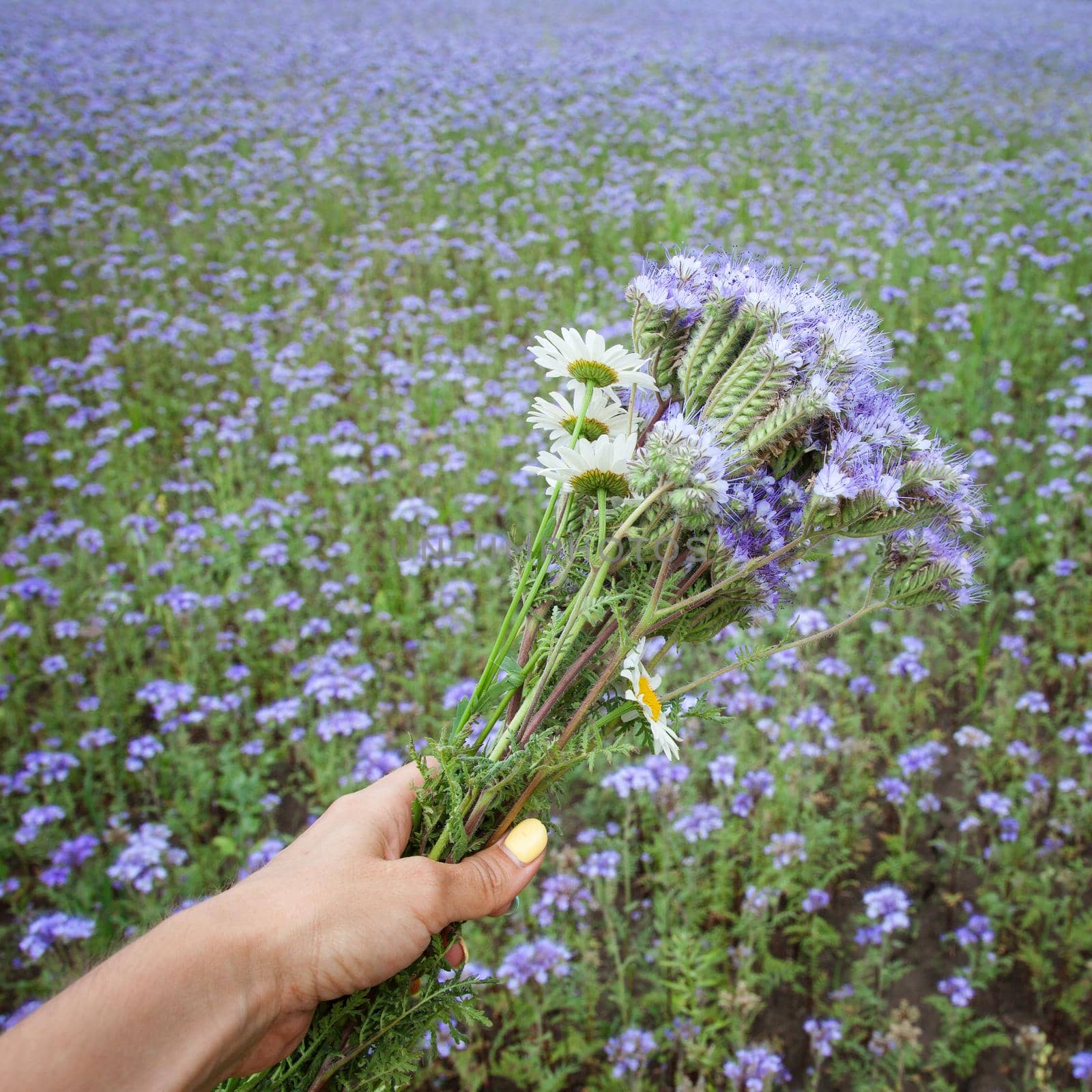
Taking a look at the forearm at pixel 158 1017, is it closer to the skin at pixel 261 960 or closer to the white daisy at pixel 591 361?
the skin at pixel 261 960

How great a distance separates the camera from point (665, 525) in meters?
1.14

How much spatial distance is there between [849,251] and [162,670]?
4887 millimetres

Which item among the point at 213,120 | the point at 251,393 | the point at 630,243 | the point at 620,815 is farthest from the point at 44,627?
the point at 213,120

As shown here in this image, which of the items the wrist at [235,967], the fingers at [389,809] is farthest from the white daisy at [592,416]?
the wrist at [235,967]

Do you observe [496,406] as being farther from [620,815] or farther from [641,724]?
[641,724]

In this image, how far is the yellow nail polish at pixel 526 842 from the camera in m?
1.33

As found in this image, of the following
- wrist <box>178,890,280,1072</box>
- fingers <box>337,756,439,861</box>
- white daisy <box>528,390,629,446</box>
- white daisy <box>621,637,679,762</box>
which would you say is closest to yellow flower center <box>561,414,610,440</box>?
white daisy <box>528,390,629,446</box>

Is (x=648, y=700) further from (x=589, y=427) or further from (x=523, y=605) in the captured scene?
(x=589, y=427)

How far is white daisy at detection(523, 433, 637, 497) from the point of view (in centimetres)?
116

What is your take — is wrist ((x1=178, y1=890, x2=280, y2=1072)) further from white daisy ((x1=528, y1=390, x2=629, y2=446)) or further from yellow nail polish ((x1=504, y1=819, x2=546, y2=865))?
white daisy ((x1=528, y1=390, x2=629, y2=446))

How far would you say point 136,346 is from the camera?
5648 mm

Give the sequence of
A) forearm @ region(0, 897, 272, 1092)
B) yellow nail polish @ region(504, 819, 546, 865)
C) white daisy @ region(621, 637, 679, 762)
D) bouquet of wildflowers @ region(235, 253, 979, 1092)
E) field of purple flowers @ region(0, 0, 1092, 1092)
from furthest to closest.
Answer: field of purple flowers @ region(0, 0, 1092, 1092) < yellow nail polish @ region(504, 819, 546, 865) < white daisy @ region(621, 637, 679, 762) < bouquet of wildflowers @ region(235, 253, 979, 1092) < forearm @ region(0, 897, 272, 1092)

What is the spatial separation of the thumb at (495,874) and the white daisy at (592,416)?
601mm

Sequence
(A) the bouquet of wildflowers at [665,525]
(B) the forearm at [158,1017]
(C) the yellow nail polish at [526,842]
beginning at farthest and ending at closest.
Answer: (C) the yellow nail polish at [526,842], (A) the bouquet of wildflowers at [665,525], (B) the forearm at [158,1017]
